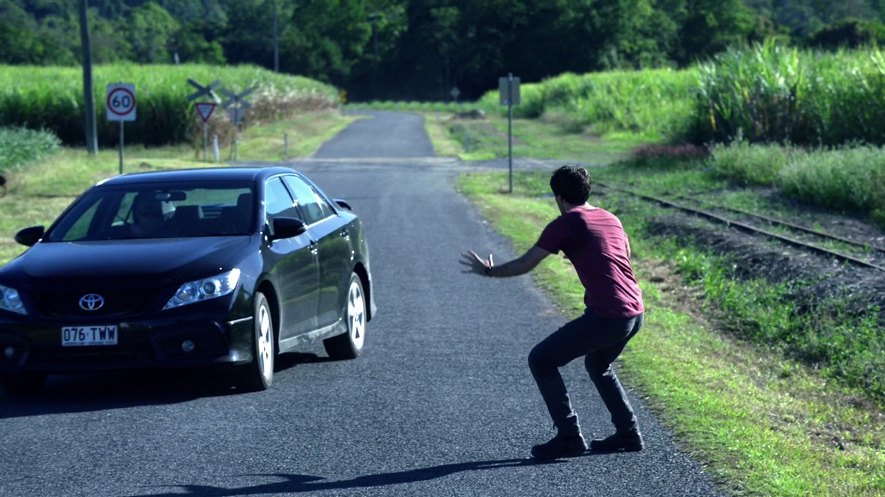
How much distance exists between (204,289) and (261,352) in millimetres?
655

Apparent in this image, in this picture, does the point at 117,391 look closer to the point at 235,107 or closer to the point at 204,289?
the point at 204,289

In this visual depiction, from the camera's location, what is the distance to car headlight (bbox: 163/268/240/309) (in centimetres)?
866

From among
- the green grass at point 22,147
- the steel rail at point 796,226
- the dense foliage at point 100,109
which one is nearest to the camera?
the steel rail at point 796,226

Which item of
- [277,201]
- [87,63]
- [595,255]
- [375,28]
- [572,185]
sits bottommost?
[277,201]

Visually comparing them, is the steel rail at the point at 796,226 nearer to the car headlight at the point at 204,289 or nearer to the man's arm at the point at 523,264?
the car headlight at the point at 204,289

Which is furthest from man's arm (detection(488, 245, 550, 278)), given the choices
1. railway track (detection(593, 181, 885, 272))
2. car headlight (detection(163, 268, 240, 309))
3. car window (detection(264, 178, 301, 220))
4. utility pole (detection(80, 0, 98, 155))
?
utility pole (detection(80, 0, 98, 155))

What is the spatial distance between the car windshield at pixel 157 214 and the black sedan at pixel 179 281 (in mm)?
11

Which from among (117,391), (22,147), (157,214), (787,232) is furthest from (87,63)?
(117,391)

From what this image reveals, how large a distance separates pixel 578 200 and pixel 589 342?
0.76 m

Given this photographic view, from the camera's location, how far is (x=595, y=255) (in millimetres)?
7016

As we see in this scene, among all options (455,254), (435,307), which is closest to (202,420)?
(435,307)

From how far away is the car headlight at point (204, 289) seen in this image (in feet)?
28.4

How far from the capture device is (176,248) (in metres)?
9.12

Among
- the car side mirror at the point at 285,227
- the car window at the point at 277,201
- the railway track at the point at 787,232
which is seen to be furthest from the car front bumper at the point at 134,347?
the railway track at the point at 787,232
